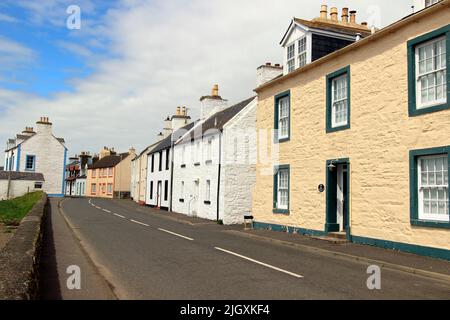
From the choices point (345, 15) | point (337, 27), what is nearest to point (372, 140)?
point (337, 27)

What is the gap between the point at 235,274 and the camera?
8.94 m

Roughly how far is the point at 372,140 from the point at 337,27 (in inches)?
288

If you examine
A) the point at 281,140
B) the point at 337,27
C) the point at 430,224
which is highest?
the point at 337,27

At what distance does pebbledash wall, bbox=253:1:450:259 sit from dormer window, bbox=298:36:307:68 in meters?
0.61

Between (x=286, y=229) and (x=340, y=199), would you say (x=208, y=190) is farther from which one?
(x=340, y=199)

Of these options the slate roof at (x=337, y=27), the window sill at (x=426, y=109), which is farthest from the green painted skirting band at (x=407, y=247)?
the slate roof at (x=337, y=27)

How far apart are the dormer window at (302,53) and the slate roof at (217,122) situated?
7812 millimetres

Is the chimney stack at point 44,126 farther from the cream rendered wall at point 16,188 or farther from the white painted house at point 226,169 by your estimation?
the white painted house at point 226,169

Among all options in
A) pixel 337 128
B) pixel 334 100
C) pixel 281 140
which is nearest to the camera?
pixel 337 128

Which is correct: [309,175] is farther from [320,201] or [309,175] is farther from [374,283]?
[374,283]

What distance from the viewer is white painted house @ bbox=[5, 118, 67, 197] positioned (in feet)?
176

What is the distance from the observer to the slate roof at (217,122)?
26906 mm
